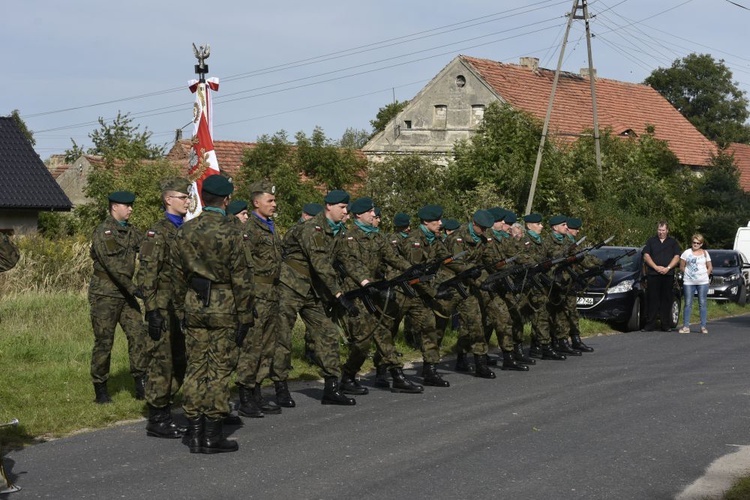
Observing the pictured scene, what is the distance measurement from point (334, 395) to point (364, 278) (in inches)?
44.0

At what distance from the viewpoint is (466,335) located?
12992mm

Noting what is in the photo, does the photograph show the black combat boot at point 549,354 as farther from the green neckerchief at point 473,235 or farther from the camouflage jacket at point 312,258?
the camouflage jacket at point 312,258

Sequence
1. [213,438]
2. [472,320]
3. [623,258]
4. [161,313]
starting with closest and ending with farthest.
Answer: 1. [213,438]
2. [161,313]
3. [472,320]
4. [623,258]

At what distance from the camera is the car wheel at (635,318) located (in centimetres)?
1955

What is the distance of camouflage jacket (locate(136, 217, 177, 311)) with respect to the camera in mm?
8945

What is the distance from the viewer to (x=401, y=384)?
1170 centimetres

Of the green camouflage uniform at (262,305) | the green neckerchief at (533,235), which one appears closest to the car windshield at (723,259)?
the green neckerchief at (533,235)

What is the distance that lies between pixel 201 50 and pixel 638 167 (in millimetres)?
20909

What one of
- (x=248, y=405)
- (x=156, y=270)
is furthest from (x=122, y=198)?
(x=248, y=405)

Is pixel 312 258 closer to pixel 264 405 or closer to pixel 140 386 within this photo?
pixel 264 405

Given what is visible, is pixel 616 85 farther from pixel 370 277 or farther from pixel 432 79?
pixel 370 277

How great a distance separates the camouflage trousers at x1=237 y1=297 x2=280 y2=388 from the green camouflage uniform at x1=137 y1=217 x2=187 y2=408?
3.04ft

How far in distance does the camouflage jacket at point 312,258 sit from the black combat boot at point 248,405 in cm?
106

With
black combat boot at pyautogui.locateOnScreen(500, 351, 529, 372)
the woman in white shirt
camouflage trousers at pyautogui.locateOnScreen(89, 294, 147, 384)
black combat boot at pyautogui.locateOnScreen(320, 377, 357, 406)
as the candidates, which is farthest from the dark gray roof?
black combat boot at pyautogui.locateOnScreen(320, 377, 357, 406)
